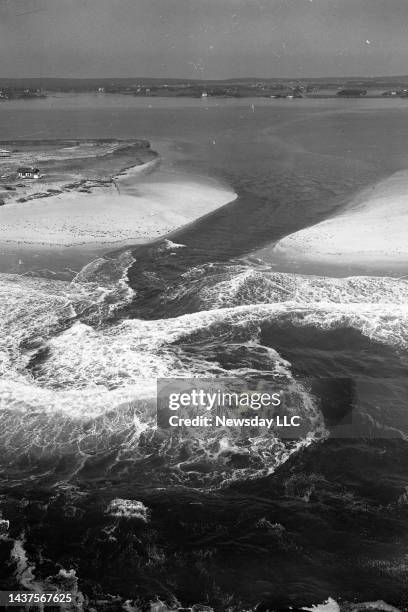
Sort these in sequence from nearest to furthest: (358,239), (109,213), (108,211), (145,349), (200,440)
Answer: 1. (200,440)
2. (145,349)
3. (358,239)
4. (109,213)
5. (108,211)

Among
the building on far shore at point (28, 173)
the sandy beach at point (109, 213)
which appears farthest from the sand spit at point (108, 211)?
the building on far shore at point (28, 173)

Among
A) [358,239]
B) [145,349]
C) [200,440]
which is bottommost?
[200,440]

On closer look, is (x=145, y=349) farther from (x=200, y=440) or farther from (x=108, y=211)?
(x=108, y=211)

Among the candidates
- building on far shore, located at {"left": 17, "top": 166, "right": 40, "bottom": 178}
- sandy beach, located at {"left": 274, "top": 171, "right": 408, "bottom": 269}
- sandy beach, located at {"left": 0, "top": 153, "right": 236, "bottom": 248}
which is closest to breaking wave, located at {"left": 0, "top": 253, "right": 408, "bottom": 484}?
sandy beach, located at {"left": 274, "top": 171, "right": 408, "bottom": 269}

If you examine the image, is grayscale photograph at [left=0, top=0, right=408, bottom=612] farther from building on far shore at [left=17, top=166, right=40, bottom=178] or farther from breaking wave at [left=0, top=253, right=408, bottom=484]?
building on far shore at [left=17, top=166, right=40, bottom=178]

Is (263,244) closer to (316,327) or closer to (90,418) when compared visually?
(316,327)

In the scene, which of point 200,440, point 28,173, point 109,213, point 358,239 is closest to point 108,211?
point 109,213
